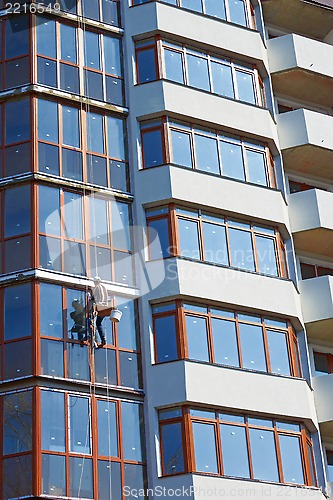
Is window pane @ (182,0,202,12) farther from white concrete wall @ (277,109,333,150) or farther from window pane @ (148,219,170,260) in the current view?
window pane @ (148,219,170,260)

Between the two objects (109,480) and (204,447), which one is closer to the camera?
(109,480)

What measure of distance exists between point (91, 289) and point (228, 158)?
5.87 m

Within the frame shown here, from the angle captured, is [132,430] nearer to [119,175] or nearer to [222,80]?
[119,175]

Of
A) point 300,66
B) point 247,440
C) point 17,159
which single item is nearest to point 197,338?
point 247,440

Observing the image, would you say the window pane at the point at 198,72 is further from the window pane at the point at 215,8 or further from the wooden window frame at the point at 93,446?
the wooden window frame at the point at 93,446

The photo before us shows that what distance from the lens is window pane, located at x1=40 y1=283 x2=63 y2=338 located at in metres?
22.9

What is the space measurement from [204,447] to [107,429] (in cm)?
226

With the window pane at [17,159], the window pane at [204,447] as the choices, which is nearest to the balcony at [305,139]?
the window pane at [17,159]

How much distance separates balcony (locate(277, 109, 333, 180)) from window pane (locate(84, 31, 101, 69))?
19.1 ft

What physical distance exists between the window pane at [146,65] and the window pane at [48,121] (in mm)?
2882

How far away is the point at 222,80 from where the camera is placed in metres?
28.3

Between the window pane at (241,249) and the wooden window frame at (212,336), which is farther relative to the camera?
the window pane at (241,249)

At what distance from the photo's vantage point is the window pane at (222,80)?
28.1m

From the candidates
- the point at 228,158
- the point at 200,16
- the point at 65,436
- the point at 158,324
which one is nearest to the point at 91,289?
the point at 158,324
